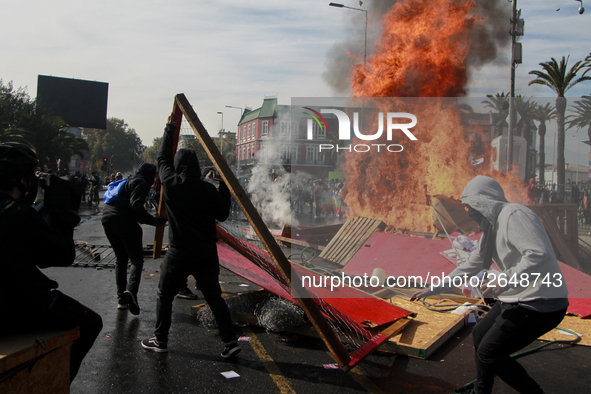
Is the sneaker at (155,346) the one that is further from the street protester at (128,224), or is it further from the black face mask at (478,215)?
the black face mask at (478,215)

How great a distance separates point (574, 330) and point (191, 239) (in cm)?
471

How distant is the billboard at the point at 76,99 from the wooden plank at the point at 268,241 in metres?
52.2

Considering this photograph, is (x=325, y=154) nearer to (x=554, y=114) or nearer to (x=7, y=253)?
(x=554, y=114)

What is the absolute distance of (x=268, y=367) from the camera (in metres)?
3.69

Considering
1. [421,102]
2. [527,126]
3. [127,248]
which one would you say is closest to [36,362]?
[127,248]

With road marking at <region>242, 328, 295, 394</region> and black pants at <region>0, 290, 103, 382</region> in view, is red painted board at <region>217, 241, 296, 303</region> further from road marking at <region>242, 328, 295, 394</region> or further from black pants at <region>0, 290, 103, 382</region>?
black pants at <region>0, 290, 103, 382</region>

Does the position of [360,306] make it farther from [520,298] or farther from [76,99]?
[76,99]

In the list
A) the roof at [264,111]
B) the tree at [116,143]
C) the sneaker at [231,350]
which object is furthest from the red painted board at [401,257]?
the tree at [116,143]

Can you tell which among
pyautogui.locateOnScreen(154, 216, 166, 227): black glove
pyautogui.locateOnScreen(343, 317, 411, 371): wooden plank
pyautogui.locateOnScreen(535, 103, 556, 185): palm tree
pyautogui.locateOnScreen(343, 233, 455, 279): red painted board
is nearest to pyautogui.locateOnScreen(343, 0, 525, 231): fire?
pyautogui.locateOnScreen(535, 103, 556, 185): palm tree

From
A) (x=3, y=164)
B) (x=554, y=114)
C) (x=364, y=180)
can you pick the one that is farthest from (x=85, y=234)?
(x=554, y=114)

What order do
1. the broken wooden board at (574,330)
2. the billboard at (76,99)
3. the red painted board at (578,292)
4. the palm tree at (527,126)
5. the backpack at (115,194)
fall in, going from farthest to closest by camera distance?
1. the billboard at (76,99)
2. the palm tree at (527,126)
3. the red painted board at (578,292)
4. the backpack at (115,194)
5. the broken wooden board at (574,330)

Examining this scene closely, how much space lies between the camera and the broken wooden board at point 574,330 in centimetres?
455

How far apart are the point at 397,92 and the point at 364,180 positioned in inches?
114

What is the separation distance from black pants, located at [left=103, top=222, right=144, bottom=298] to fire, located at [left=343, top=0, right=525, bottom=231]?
730cm
